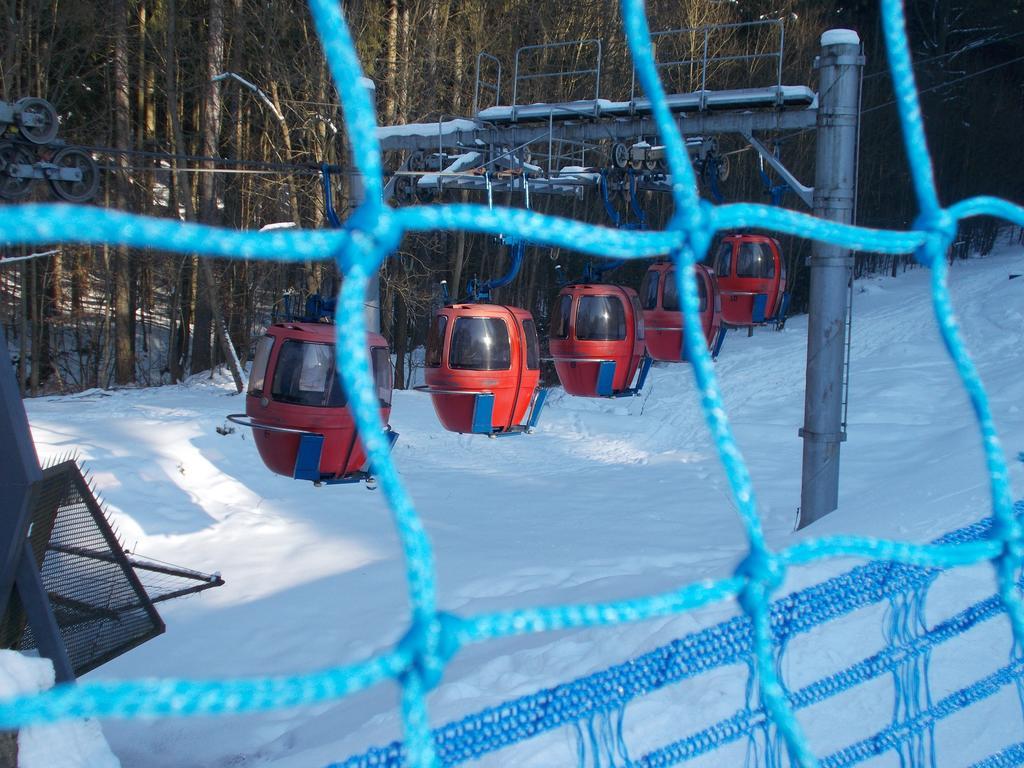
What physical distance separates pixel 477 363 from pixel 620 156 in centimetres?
281

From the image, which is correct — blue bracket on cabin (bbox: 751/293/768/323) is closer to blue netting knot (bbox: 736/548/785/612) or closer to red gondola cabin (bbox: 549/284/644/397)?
red gondola cabin (bbox: 549/284/644/397)

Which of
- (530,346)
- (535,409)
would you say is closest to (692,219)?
(530,346)

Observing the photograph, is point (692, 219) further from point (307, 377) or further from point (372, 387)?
point (307, 377)

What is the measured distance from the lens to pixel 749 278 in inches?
437

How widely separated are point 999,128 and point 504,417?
32.2 metres

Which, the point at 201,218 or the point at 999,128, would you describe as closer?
the point at 201,218

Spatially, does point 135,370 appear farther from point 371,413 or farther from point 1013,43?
point 1013,43

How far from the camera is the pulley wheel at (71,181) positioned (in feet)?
17.2

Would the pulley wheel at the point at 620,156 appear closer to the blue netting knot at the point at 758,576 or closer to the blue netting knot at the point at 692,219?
the blue netting knot at the point at 692,219

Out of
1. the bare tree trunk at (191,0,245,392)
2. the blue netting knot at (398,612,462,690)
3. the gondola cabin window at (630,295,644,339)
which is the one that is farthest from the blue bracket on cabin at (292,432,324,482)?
the bare tree trunk at (191,0,245,392)

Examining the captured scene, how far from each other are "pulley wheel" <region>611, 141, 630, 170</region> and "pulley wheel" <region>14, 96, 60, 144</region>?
4.96 m

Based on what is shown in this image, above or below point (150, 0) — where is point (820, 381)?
below

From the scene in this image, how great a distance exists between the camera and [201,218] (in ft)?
60.2

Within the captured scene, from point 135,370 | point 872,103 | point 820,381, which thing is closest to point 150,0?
point 135,370
